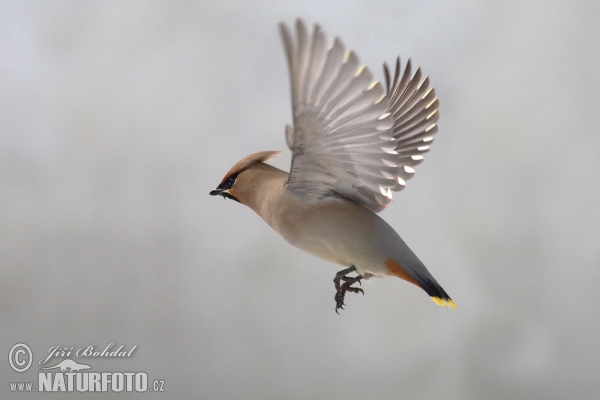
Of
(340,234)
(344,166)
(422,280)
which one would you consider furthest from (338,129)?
(422,280)

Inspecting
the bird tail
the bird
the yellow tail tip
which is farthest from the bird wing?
the yellow tail tip

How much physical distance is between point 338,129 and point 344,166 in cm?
12

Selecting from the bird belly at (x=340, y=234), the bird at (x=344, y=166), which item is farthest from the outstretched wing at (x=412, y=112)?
the bird belly at (x=340, y=234)

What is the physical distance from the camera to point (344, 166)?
4.99 feet

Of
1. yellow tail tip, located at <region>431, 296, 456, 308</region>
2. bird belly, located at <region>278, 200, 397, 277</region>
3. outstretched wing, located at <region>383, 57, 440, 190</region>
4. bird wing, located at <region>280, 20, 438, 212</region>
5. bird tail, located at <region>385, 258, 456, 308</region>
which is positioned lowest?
yellow tail tip, located at <region>431, 296, 456, 308</region>

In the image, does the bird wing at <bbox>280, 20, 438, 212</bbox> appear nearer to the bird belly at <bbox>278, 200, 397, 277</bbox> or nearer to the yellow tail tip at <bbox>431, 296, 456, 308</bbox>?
the bird belly at <bbox>278, 200, 397, 277</bbox>

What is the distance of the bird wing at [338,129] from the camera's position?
4.10ft

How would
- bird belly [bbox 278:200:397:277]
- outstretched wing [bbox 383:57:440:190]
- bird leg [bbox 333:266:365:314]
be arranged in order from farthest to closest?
outstretched wing [bbox 383:57:440:190], bird leg [bbox 333:266:365:314], bird belly [bbox 278:200:397:277]

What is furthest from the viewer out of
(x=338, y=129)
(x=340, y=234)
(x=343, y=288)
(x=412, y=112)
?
(x=412, y=112)

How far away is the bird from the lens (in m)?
1.31

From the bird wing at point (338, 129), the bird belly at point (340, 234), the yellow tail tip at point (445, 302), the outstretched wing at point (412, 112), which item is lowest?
the yellow tail tip at point (445, 302)

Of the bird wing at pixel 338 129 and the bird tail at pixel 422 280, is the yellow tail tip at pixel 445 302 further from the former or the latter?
the bird wing at pixel 338 129

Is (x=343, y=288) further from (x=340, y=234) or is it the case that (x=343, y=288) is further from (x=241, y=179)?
(x=241, y=179)

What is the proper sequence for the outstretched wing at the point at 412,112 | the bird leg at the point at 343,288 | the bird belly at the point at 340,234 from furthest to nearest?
the outstretched wing at the point at 412,112 < the bird leg at the point at 343,288 < the bird belly at the point at 340,234
